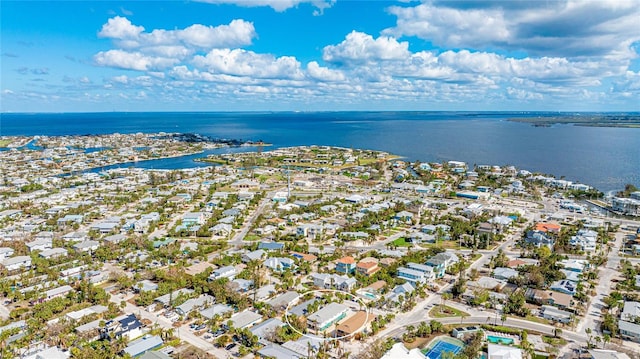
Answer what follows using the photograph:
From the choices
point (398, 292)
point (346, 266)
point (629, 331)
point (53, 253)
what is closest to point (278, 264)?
point (346, 266)

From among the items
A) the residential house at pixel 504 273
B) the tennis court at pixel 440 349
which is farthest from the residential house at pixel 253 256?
the residential house at pixel 504 273

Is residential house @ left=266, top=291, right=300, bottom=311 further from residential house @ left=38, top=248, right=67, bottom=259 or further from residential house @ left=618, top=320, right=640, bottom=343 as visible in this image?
residential house @ left=38, top=248, right=67, bottom=259

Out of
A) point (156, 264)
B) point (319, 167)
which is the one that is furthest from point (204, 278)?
point (319, 167)

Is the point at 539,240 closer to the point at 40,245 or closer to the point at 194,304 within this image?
the point at 194,304

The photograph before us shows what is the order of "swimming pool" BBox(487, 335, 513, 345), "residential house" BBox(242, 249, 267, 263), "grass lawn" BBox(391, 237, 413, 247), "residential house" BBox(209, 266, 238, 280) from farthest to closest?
"grass lawn" BBox(391, 237, 413, 247)
"residential house" BBox(242, 249, 267, 263)
"residential house" BBox(209, 266, 238, 280)
"swimming pool" BBox(487, 335, 513, 345)

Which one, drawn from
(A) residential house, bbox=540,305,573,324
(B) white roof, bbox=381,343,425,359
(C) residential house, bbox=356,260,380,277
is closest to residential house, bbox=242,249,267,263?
(C) residential house, bbox=356,260,380,277

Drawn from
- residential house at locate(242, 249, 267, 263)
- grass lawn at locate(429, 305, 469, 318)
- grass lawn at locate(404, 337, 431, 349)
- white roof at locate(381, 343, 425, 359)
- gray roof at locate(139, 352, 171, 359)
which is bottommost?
grass lawn at locate(404, 337, 431, 349)

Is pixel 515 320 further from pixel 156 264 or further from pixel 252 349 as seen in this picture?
pixel 156 264
